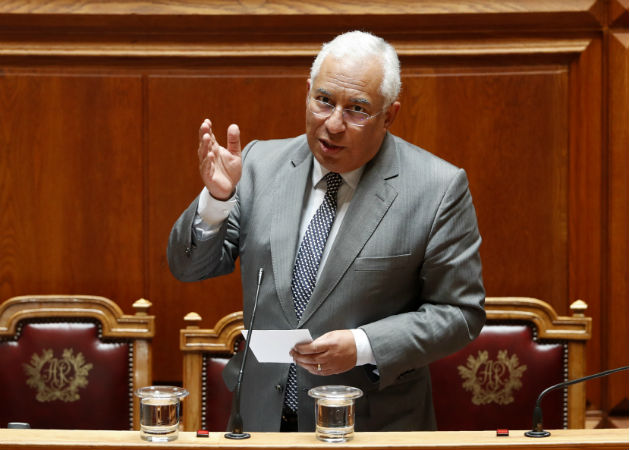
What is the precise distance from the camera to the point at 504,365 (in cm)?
188

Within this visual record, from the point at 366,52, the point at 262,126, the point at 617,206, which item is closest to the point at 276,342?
the point at 366,52

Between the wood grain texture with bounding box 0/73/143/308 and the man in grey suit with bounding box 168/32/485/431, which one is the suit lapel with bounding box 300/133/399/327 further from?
the wood grain texture with bounding box 0/73/143/308

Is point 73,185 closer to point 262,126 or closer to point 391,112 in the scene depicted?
point 262,126

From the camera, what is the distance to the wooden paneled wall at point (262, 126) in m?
2.18

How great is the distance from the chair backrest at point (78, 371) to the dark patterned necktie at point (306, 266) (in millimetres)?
509

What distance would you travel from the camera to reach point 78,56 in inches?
86.4

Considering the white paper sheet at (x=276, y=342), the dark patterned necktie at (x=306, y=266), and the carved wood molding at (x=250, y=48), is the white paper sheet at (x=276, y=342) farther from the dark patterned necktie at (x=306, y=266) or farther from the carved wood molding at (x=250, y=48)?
the carved wood molding at (x=250, y=48)

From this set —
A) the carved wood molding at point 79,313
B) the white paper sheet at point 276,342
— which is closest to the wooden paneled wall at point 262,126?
the carved wood molding at point 79,313

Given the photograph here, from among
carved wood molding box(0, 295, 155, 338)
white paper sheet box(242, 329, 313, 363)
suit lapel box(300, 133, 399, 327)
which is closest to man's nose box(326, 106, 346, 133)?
suit lapel box(300, 133, 399, 327)

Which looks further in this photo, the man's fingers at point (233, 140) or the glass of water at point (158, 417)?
the man's fingers at point (233, 140)

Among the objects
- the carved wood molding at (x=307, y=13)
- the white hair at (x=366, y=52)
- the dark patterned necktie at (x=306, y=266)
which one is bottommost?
the dark patterned necktie at (x=306, y=266)

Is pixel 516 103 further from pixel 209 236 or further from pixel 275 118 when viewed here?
pixel 209 236

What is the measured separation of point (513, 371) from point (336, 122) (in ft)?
2.50

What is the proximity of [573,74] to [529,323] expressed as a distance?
0.69 m
